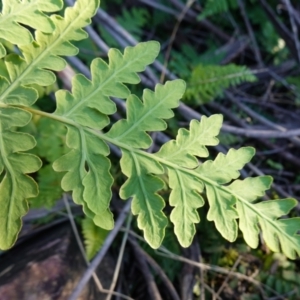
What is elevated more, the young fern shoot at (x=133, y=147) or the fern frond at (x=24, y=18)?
the fern frond at (x=24, y=18)

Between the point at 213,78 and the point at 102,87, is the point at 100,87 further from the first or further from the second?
the point at 213,78

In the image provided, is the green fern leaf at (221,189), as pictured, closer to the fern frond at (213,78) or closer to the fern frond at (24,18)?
the fern frond at (24,18)

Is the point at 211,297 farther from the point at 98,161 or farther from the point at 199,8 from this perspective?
the point at 199,8

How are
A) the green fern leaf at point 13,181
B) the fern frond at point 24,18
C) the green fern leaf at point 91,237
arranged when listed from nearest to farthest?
the green fern leaf at point 13,181 → the fern frond at point 24,18 → the green fern leaf at point 91,237

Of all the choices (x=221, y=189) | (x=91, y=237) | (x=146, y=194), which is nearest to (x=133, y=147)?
(x=146, y=194)

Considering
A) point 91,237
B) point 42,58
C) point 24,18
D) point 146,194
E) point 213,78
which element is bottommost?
point 91,237

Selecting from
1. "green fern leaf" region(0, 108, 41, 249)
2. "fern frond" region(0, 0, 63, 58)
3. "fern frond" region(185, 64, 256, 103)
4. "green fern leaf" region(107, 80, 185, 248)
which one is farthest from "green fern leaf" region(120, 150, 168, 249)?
"fern frond" region(185, 64, 256, 103)

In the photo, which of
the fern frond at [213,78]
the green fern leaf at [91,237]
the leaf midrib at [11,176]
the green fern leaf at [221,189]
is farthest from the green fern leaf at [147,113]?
the fern frond at [213,78]
